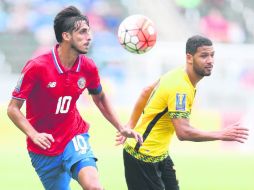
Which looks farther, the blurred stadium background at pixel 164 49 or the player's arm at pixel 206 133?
the blurred stadium background at pixel 164 49

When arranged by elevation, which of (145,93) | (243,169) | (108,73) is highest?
(145,93)

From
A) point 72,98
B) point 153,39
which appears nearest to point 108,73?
point 153,39

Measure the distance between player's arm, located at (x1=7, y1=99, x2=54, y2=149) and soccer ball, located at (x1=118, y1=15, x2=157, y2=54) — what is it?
1752 mm

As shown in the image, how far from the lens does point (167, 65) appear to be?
17.8m

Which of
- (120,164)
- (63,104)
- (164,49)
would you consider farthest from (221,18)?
(63,104)

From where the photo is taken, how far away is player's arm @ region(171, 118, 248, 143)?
19.8 ft

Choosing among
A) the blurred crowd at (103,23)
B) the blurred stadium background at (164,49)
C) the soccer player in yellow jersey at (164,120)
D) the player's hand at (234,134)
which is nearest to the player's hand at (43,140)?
the soccer player in yellow jersey at (164,120)

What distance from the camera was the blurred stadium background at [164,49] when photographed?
652 inches

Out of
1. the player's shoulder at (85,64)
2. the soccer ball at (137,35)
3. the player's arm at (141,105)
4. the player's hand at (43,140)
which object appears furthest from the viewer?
the soccer ball at (137,35)

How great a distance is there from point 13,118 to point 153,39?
2137 mm

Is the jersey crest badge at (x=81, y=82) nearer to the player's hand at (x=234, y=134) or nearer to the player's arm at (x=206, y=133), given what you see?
the player's arm at (x=206, y=133)

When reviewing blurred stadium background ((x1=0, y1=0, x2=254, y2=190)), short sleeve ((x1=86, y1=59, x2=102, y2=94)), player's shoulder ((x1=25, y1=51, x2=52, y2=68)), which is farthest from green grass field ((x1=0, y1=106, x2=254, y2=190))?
player's shoulder ((x1=25, y1=51, x2=52, y2=68))

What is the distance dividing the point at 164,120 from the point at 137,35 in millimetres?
1198

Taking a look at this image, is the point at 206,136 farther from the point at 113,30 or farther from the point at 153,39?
the point at 113,30
